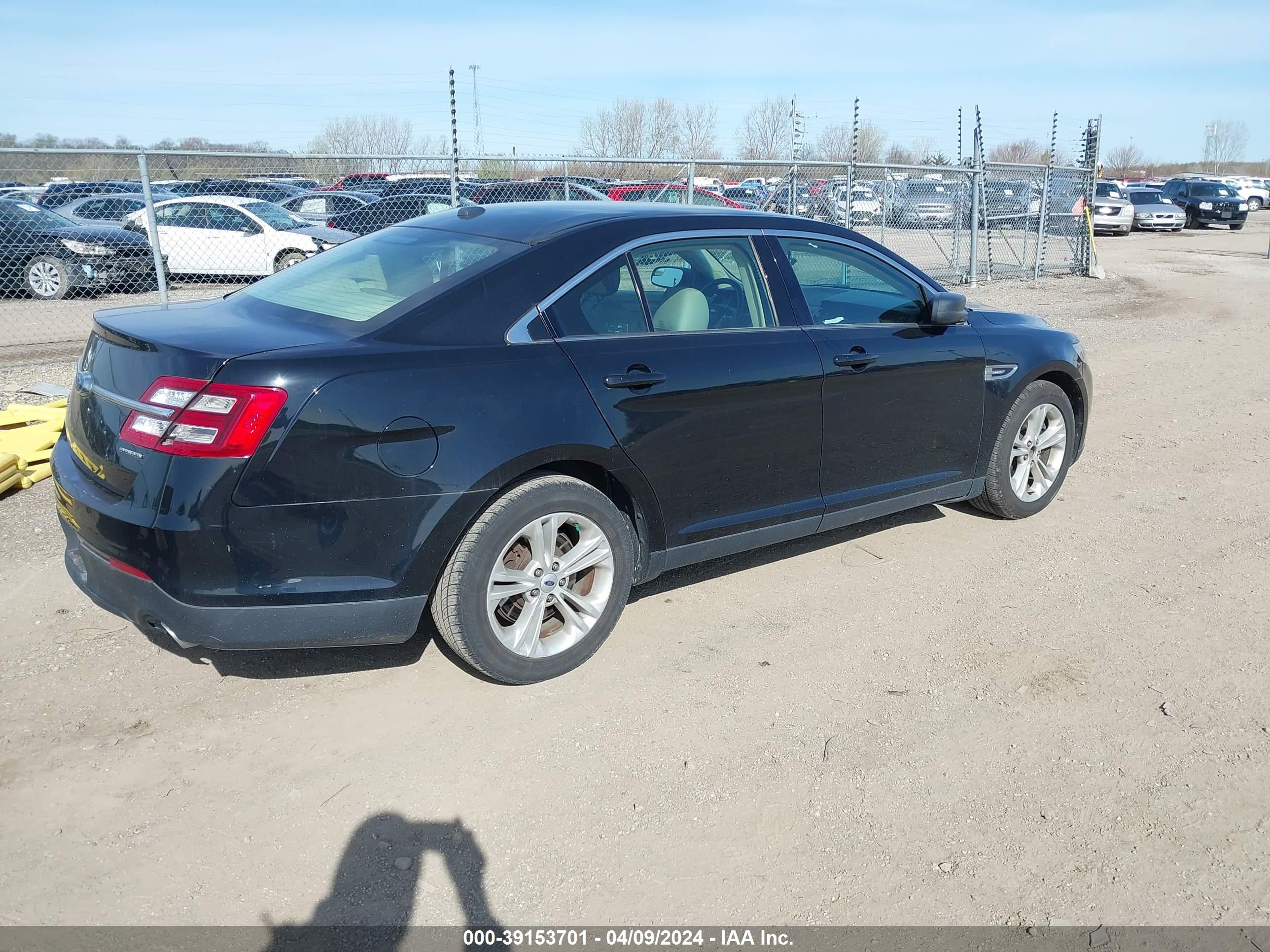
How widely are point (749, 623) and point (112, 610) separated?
241 centimetres

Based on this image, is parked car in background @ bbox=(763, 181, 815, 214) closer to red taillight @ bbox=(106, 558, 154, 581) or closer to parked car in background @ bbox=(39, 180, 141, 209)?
parked car in background @ bbox=(39, 180, 141, 209)

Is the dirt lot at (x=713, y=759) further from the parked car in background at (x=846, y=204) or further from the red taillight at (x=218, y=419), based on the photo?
the parked car in background at (x=846, y=204)

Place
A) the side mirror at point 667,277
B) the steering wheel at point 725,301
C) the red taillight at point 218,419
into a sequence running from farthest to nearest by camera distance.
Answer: the steering wheel at point 725,301
the side mirror at point 667,277
the red taillight at point 218,419

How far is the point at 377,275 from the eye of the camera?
394cm

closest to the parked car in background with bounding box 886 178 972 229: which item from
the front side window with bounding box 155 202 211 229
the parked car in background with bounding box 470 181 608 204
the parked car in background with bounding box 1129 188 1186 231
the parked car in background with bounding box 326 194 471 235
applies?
the parked car in background with bounding box 470 181 608 204

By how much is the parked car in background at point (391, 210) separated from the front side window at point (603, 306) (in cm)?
877

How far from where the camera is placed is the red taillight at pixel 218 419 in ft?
10.1

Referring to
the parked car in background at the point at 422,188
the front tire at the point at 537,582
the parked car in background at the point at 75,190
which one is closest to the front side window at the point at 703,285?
the front tire at the point at 537,582

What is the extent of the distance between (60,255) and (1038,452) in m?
12.8

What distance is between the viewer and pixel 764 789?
3186mm

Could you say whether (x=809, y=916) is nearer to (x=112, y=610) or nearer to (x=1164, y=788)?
(x=1164, y=788)

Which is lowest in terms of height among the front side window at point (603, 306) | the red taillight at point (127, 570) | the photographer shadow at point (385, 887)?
the photographer shadow at point (385, 887)

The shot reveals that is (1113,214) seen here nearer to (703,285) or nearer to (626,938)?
(703,285)

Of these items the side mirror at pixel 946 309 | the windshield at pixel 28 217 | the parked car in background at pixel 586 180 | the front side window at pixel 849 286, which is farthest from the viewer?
the windshield at pixel 28 217
